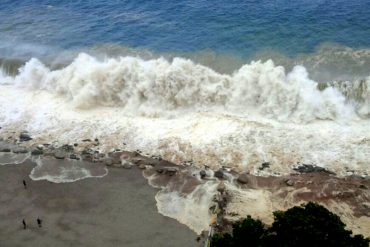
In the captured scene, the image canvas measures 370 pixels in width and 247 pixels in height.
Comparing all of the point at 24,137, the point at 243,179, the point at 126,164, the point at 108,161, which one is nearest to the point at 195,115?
the point at 126,164

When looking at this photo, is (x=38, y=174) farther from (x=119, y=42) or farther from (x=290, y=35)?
(x=290, y=35)

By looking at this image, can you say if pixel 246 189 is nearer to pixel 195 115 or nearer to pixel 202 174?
pixel 202 174

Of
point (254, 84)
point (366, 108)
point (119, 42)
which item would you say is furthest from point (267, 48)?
point (119, 42)

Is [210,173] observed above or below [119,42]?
below

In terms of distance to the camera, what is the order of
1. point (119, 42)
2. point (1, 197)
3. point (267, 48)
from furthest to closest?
1. point (119, 42)
2. point (267, 48)
3. point (1, 197)

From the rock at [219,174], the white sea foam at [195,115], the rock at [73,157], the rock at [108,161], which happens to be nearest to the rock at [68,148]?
the rock at [73,157]
